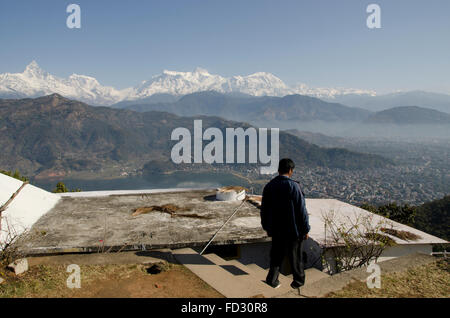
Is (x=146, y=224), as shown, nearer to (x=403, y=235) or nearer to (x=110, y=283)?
(x=110, y=283)

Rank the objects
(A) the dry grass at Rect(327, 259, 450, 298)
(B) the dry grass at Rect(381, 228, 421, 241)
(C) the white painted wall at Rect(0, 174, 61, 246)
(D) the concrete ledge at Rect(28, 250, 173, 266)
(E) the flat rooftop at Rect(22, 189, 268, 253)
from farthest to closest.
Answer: (B) the dry grass at Rect(381, 228, 421, 241) < (C) the white painted wall at Rect(0, 174, 61, 246) < (E) the flat rooftop at Rect(22, 189, 268, 253) < (D) the concrete ledge at Rect(28, 250, 173, 266) < (A) the dry grass at Rect(327, 259, 450, 298)

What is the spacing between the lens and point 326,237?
272 inches

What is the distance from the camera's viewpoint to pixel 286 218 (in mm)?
4180

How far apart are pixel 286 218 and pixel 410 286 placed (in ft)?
6.99

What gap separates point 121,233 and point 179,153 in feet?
509

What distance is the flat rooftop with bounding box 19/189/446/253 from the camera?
6.21 meters

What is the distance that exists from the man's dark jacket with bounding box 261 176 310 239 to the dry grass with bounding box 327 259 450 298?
0.94 metres

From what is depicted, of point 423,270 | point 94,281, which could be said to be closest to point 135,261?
point 94,281

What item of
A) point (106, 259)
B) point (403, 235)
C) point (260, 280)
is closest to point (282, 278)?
point (260, 280)

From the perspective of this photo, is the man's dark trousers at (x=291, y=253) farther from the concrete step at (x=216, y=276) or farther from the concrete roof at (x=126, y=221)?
the concrete roof at (x=126, y=221)

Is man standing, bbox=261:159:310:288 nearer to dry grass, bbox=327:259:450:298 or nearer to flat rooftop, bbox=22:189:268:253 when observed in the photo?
dry grass, bbox=327:259:450:298

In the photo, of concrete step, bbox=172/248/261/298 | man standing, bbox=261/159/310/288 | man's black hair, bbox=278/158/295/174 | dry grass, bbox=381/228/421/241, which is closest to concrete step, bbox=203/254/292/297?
concrete step, bbox=172/248/261/298
